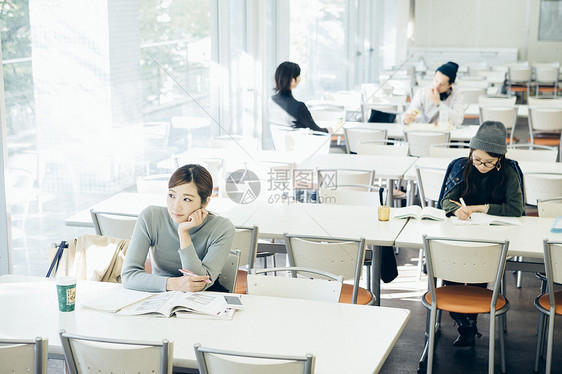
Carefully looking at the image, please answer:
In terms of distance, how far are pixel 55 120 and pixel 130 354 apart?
2719 millimetres

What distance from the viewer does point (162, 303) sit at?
2604 millimetres

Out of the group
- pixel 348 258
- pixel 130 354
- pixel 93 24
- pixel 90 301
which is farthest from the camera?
pixel 93 24

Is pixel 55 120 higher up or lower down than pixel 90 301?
higher up

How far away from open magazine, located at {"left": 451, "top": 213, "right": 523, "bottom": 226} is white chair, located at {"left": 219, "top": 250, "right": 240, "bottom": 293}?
1.26 meters

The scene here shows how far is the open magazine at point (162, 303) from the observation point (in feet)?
8.33

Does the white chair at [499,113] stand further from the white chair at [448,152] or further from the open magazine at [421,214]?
the open magazine at [421,214]

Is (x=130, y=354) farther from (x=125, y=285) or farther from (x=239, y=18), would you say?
(x=239, y=18)

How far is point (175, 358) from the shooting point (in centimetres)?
220

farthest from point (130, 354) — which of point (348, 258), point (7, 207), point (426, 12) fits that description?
point (426, 12)

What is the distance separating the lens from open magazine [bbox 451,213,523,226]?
12.2 feet

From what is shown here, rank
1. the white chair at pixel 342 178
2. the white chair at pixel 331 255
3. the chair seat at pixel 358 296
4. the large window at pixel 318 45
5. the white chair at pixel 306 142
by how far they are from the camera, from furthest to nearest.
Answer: the large window at pixel 318 45
the white chair at pixel 306 142
the white chair at pixel 342 178
the chair seat at pixel 358 296
the white chair at pixel 331 255

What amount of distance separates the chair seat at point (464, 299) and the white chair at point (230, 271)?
3.03 ft

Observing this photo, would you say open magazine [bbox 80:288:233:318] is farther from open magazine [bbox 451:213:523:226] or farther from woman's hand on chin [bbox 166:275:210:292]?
open magazine [bbox 451:213:523:226]

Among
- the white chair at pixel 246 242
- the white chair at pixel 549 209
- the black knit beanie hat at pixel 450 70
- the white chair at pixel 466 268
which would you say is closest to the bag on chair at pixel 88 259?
the white chair at pixel 246 242
